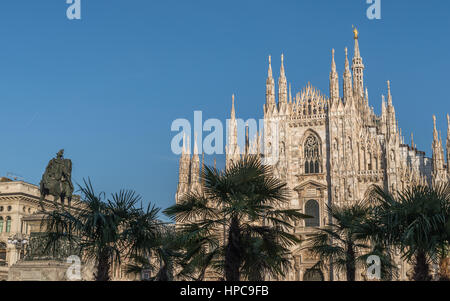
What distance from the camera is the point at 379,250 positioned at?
83.3ft

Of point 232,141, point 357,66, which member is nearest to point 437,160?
point 232,141

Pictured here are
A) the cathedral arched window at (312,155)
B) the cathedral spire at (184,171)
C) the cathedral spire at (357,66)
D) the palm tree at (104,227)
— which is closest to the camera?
the palm tree at (104,227)

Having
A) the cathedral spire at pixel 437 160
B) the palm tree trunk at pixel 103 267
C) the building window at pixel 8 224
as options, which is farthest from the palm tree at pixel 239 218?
the building window at pixel 8 224

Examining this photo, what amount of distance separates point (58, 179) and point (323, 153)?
36.8m

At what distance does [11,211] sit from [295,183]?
33.9 meters

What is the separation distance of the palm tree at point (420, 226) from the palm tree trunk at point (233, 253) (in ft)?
16.9

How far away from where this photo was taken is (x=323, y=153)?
56531mm

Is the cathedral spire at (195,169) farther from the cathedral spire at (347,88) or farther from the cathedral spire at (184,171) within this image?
the cathedral spire at (347,88)

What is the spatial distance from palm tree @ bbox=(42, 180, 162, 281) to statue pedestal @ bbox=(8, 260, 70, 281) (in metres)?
0.92

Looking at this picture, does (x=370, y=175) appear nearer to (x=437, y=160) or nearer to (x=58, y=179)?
(x=437, y=160)

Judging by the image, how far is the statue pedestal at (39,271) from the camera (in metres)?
21.5

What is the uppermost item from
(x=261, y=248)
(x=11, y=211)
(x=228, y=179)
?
(x=11, y=211)
